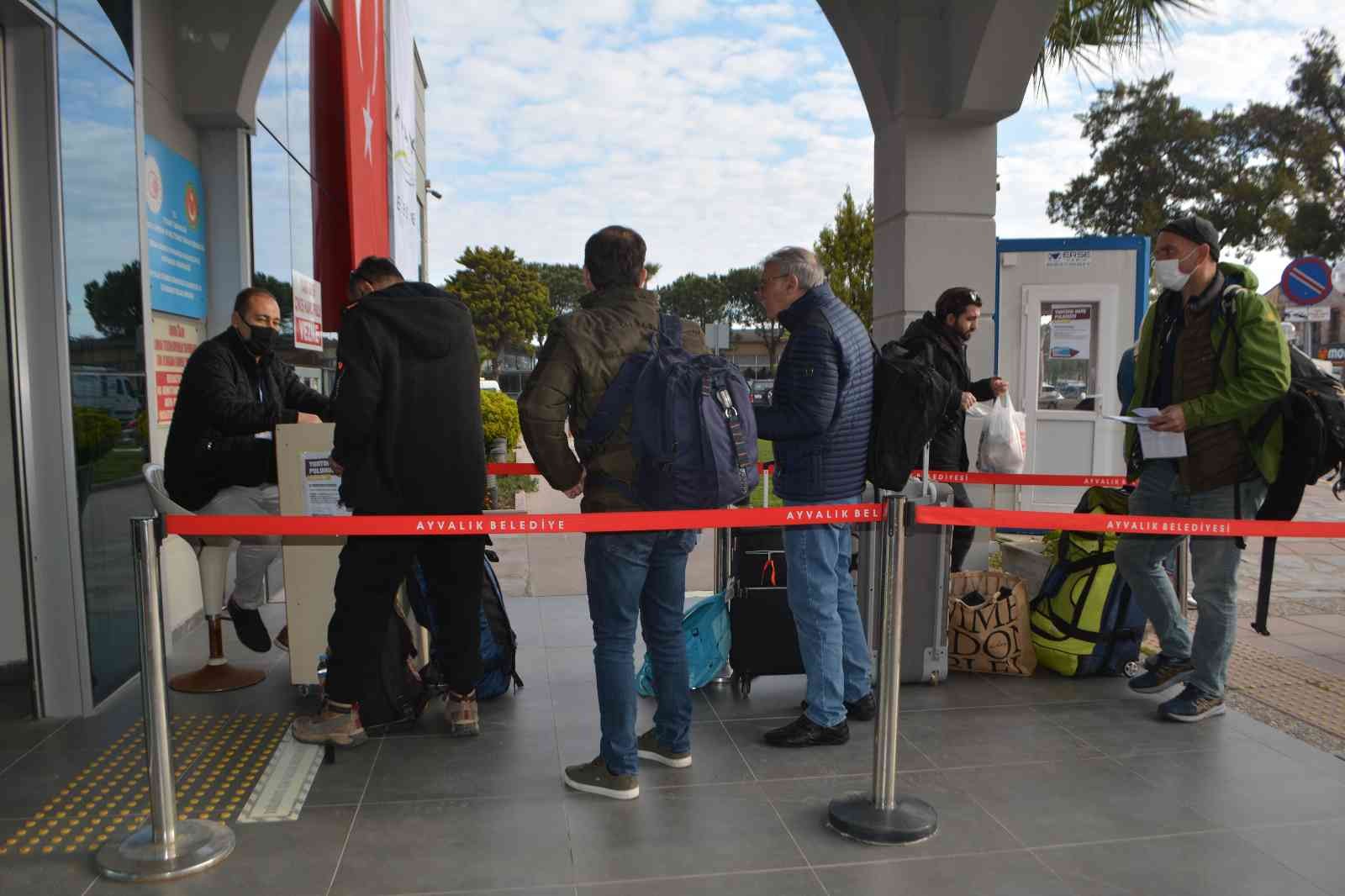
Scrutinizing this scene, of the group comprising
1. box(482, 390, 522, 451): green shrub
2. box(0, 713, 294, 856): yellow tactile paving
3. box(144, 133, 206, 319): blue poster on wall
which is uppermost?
box(144, 133, 206, 319): blue poster on wall

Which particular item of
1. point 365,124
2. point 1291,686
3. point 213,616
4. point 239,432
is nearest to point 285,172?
point 365,124

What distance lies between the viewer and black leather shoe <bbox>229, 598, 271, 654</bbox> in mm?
4570

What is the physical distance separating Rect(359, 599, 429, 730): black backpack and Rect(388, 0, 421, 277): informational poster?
33.0 feet

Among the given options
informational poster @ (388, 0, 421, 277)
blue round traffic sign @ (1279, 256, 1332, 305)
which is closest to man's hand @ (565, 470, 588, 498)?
blue round traffic sign @ (1279, 256, 1332, 305)

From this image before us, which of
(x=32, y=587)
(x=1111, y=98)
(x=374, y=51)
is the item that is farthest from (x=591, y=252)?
(x=1111, y=98)

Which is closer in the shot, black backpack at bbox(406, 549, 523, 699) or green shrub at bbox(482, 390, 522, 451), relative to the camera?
black backpack at bbox(406, 549, 523, 699)

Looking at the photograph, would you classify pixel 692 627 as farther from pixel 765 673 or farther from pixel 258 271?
pixel 258 271

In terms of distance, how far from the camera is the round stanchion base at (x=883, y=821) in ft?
9.96

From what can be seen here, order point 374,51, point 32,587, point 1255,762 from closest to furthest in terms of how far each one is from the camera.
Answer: point 1255,762 < point 32,587 < point 374,51

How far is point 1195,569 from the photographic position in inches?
161

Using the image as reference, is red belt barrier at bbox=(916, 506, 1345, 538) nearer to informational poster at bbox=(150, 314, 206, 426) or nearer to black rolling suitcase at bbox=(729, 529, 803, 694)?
black rolling suitcase at bbox=(729, 529, 803, 694)

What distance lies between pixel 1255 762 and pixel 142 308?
5.11 metres

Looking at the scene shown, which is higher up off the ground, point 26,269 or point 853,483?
point 26,269

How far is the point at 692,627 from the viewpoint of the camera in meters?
4.36
